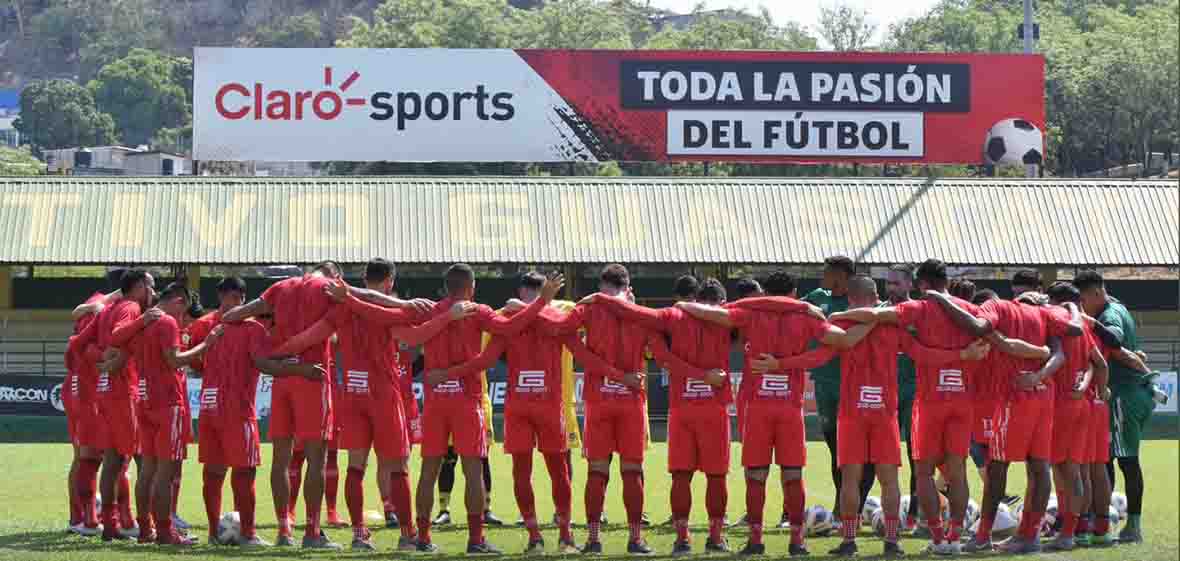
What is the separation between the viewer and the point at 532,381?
524 inches

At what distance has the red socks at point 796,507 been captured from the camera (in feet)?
42.7

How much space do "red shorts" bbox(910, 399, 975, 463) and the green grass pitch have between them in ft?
2.75

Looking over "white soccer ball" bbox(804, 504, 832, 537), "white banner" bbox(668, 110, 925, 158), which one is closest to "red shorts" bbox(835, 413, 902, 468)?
"white soccer ball" bbox(804, 504, 832, 537)

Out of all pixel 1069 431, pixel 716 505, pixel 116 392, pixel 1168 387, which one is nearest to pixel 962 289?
pixel 1069 431

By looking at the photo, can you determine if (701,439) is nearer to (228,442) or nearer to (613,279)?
(613,279)

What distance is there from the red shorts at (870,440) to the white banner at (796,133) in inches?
964

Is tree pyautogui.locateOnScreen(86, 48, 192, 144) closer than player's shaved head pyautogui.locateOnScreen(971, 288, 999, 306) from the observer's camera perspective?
No

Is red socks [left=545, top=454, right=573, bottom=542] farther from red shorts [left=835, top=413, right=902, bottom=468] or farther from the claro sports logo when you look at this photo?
the claro sports logo

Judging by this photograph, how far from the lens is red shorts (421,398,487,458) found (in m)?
13.2

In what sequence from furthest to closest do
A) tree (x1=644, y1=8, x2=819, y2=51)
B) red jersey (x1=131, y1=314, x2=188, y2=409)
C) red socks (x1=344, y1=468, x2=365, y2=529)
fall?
tree (x1=644, y1=8, x2=819, y2=51) < red jersey (x1=131, y1=314, x2=188, y2=409) < red socks (x1=344, y1=468, x2=365, y2=529)

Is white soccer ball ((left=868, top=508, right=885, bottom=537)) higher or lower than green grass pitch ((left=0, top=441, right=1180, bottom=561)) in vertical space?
higher

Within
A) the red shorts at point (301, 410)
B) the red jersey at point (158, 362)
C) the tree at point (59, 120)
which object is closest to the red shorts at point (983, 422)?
the red shorts at point (301, 410)

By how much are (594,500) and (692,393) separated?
46.0 inches

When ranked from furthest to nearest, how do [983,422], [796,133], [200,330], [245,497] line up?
[796,133]
[200,330]
[983,422]
[245,497]
